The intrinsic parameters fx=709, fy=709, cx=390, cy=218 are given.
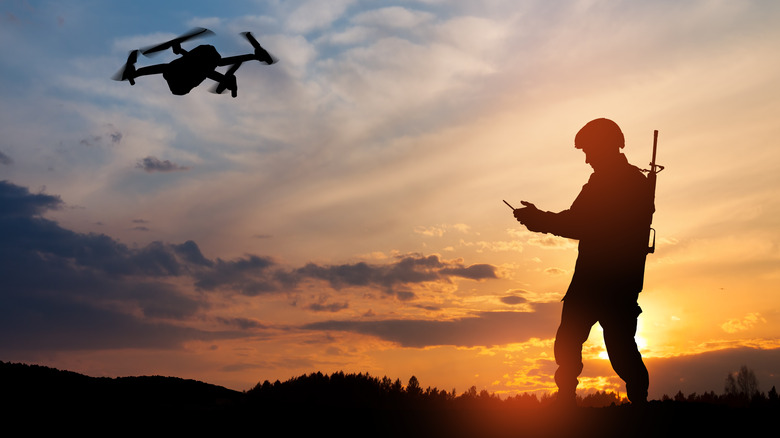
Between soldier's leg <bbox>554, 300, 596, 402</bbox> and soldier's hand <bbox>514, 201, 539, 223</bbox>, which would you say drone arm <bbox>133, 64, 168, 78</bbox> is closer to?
soldier's hand <bbox>514, 201, 539, 223</bbox>

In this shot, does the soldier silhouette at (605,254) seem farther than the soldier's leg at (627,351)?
Yes

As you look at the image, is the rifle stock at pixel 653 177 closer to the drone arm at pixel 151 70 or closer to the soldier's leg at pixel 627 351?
the soldier's leg at pixel 627 351

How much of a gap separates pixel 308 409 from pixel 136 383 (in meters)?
5.17

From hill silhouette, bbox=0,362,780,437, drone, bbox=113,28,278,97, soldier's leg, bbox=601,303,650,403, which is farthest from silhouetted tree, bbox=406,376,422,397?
drone, bbox=113,28,278,97

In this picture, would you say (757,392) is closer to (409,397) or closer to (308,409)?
(409,397)

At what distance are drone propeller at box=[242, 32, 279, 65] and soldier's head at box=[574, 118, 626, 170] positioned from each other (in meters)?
10.8

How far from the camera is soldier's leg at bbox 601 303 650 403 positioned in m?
9.20

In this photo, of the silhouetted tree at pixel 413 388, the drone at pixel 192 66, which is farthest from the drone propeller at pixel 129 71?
the silhouetted tree at pixel 413 388

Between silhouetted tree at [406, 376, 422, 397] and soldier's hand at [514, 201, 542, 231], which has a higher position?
soldier's hand at [514, 201, 542, 231]

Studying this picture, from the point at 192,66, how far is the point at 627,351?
37.4 ft

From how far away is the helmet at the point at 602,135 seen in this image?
32.2 ft

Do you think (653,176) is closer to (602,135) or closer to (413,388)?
(602,135)

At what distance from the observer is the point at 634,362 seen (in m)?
9.24

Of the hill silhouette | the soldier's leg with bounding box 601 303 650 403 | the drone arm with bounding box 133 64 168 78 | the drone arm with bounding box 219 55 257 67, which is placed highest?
the drone arm with bounding box 219 55 257 67
